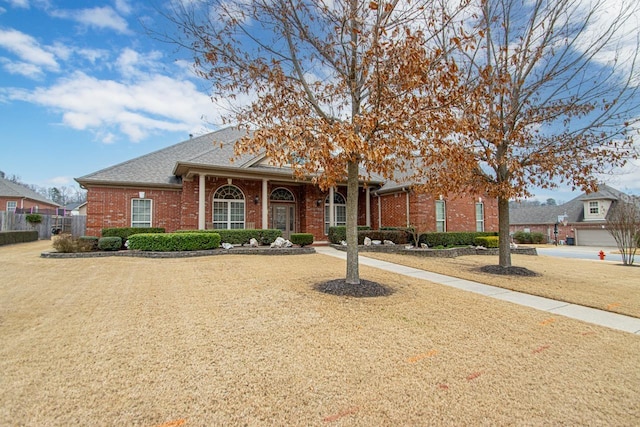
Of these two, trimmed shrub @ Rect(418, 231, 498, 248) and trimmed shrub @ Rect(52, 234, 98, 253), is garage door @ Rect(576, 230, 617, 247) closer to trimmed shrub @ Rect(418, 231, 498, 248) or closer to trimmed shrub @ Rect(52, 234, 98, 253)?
trimmed shrub @ Rect(418, 231, 498, 248)

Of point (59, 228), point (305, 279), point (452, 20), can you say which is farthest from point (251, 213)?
point (59, 228)

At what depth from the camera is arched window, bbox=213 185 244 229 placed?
14.2m

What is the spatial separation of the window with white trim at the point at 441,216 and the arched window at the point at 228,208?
1005 cm

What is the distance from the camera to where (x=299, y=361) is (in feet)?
10.0

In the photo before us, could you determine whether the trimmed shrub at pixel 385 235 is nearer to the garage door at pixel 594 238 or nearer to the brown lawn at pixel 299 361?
the brown lawn at pixel 299 361

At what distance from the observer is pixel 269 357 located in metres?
3.13

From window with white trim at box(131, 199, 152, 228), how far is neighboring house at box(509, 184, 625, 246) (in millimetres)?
32983

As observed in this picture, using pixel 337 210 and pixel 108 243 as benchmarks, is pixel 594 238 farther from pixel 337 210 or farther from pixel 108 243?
pixel 108 243

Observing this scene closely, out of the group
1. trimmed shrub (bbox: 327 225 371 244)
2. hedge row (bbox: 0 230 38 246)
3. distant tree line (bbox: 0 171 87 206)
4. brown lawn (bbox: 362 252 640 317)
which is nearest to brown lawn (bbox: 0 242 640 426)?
brown lawn (bbox: 362 252 640 317)

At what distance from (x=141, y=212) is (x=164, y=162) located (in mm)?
3134

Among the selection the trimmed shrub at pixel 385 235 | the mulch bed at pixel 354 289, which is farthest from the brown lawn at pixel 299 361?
the trimmed shrub at pixel 385 235

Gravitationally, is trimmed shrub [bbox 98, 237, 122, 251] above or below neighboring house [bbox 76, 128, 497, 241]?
below

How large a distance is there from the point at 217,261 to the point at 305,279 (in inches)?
142

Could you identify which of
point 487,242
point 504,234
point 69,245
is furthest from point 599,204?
point 69,245
